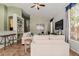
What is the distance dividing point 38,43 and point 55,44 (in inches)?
16.8

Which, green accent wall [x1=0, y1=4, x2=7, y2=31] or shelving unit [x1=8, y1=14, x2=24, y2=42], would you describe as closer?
shelving unit [x1=8, y1=14, x2=24, y2=42]

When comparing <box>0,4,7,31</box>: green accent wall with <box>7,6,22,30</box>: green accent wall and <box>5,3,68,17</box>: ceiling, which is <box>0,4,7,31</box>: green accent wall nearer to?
<box>7,6,22,30</box>: green accent wall

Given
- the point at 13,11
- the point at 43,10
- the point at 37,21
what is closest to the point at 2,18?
the point at 13,11

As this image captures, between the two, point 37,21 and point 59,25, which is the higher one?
point 37,21

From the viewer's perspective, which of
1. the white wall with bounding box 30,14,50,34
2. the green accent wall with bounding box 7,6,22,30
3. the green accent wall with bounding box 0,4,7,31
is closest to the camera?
the white wall with bounding box 30,14,50,34

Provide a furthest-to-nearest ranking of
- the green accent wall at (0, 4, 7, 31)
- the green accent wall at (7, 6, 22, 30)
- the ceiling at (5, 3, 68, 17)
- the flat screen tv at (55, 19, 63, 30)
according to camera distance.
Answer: the green accent wall at (0, 4, 7, 31), the green accent wall at (7, 6, 22, 30), the ceiling at (5, 3, 68, 17), the flat screen tv at (55, 19, 63, 30)

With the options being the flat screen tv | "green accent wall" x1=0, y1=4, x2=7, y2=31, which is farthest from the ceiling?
"green accent wall" x1=0, y1=4, x2=7, y2=31

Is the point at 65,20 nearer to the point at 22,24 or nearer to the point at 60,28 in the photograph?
the point at 60,28

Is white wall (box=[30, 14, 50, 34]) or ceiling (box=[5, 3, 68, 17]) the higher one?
ceiling (box=[5, 3, 68, 17])

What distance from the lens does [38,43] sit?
133 inches

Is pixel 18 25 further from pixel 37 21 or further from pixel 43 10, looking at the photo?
pixel 43 10

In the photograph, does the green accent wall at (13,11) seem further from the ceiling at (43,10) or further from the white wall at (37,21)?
the white wall at (37,21)

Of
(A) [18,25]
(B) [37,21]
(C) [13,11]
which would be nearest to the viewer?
(B) [37,21]

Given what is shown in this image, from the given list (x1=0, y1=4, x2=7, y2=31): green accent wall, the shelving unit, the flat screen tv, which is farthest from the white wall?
(x1=0, y1=4, x2=7, y2=31): green accent wall
